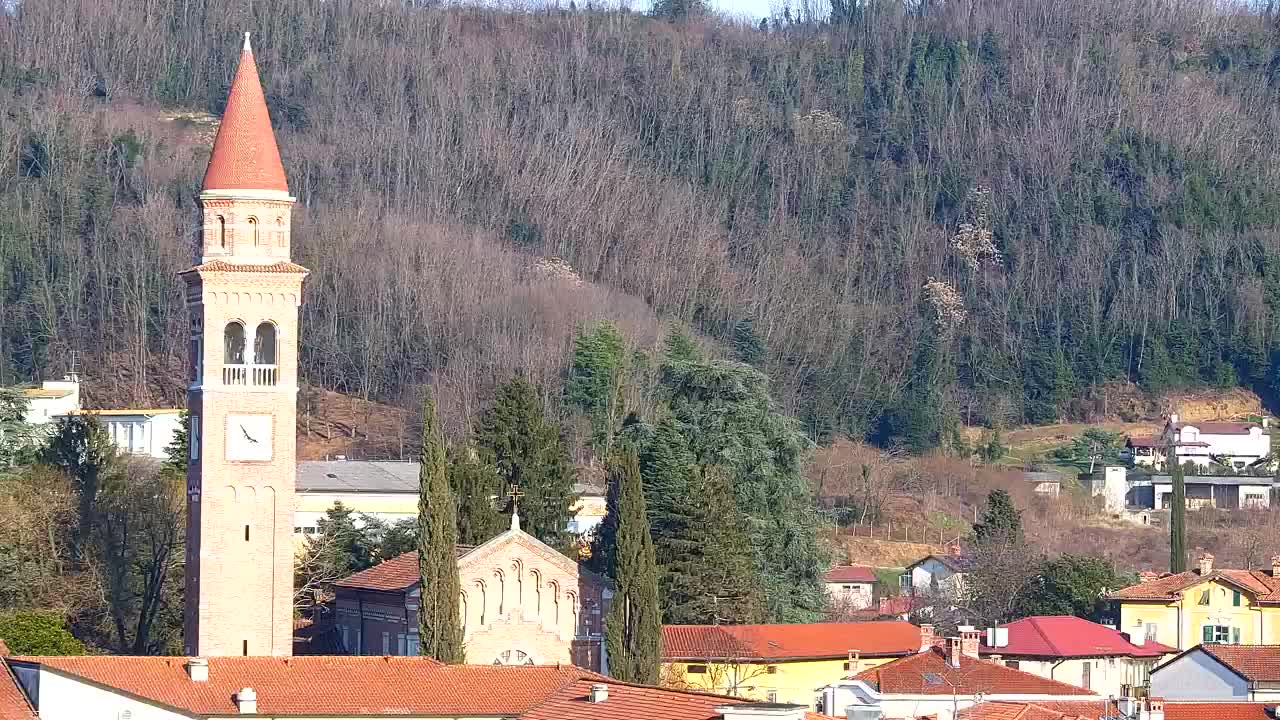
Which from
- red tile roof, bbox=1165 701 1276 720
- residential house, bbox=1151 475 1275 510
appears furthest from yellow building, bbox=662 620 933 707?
residential house, bbox=1151 475 1275 510

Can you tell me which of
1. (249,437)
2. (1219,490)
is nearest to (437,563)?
(249,437)

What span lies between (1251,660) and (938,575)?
2534 centimetres

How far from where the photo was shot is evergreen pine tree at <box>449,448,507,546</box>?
55625 mm

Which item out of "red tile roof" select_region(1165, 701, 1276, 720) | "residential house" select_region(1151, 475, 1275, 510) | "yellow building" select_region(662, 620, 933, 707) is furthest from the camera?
"residential house" select_region(1151, 475, 1275, 510)

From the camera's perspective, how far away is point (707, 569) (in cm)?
5603

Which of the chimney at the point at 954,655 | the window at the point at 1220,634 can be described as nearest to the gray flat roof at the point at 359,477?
the window at the point at 1220,634

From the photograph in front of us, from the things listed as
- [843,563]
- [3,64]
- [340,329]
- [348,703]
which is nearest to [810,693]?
[348,703]

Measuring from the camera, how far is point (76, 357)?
3836 inches

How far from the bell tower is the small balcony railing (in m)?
0.02

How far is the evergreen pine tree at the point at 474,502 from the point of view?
5562 centimetres

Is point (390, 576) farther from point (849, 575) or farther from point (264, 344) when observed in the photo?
point (849, 575)

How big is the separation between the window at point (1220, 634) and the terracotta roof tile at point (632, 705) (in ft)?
101

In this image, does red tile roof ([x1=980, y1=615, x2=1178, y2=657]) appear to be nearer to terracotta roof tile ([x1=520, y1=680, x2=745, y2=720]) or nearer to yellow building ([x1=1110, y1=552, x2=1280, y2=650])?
yellow building ([x1=1110, y1=552, x2=1280, y2=650])

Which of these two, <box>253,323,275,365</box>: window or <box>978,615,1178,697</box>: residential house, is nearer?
<box>253,323,275,365</box>: window
